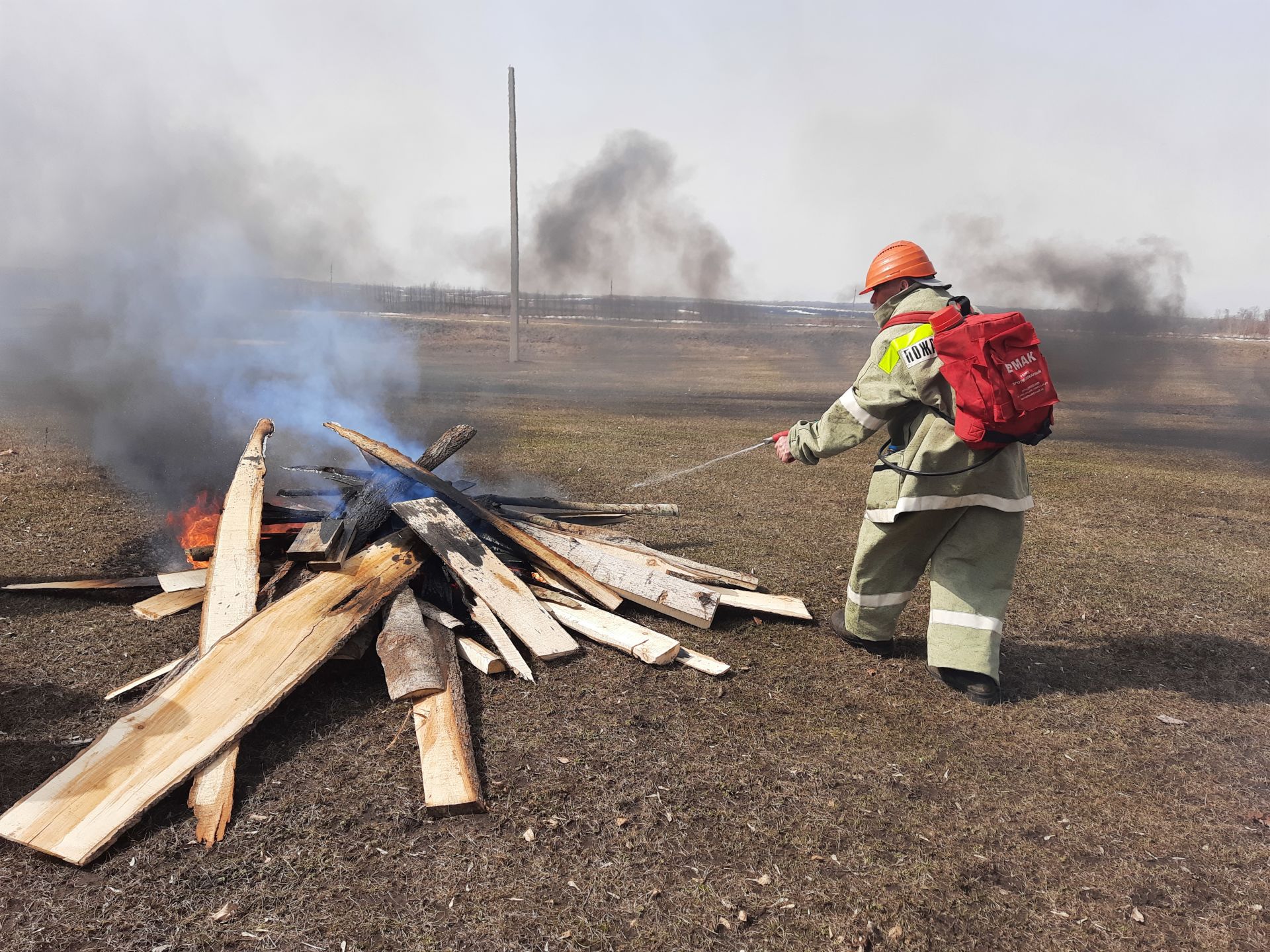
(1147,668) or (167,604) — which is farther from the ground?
(167,604)

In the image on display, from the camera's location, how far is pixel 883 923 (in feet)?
8.43

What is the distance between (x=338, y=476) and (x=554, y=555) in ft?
6.38

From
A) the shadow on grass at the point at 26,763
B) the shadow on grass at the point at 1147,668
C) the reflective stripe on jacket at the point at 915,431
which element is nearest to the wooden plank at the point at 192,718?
the shadow on grass at the point at 26,763

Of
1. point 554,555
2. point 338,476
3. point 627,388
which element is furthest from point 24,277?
point 627,388

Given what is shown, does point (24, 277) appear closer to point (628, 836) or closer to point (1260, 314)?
point (628, 836)

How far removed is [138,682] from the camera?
3.81 m

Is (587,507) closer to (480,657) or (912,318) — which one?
(480,657)

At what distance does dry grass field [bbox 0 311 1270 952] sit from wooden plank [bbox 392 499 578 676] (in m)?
0.19

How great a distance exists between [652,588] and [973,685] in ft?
6.20

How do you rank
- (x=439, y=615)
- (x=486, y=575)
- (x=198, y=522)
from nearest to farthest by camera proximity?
1. (x=439, y=615)
2. (x=486, y=575)
3. (x=198, y=522)

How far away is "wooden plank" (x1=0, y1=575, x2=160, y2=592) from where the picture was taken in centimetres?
496

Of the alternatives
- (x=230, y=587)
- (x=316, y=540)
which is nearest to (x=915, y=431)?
(x=316, y=540)

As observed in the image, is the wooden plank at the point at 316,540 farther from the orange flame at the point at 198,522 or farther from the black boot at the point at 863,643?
→ the black boot at the point at 863,643

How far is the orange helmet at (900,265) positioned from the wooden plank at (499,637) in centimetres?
270
